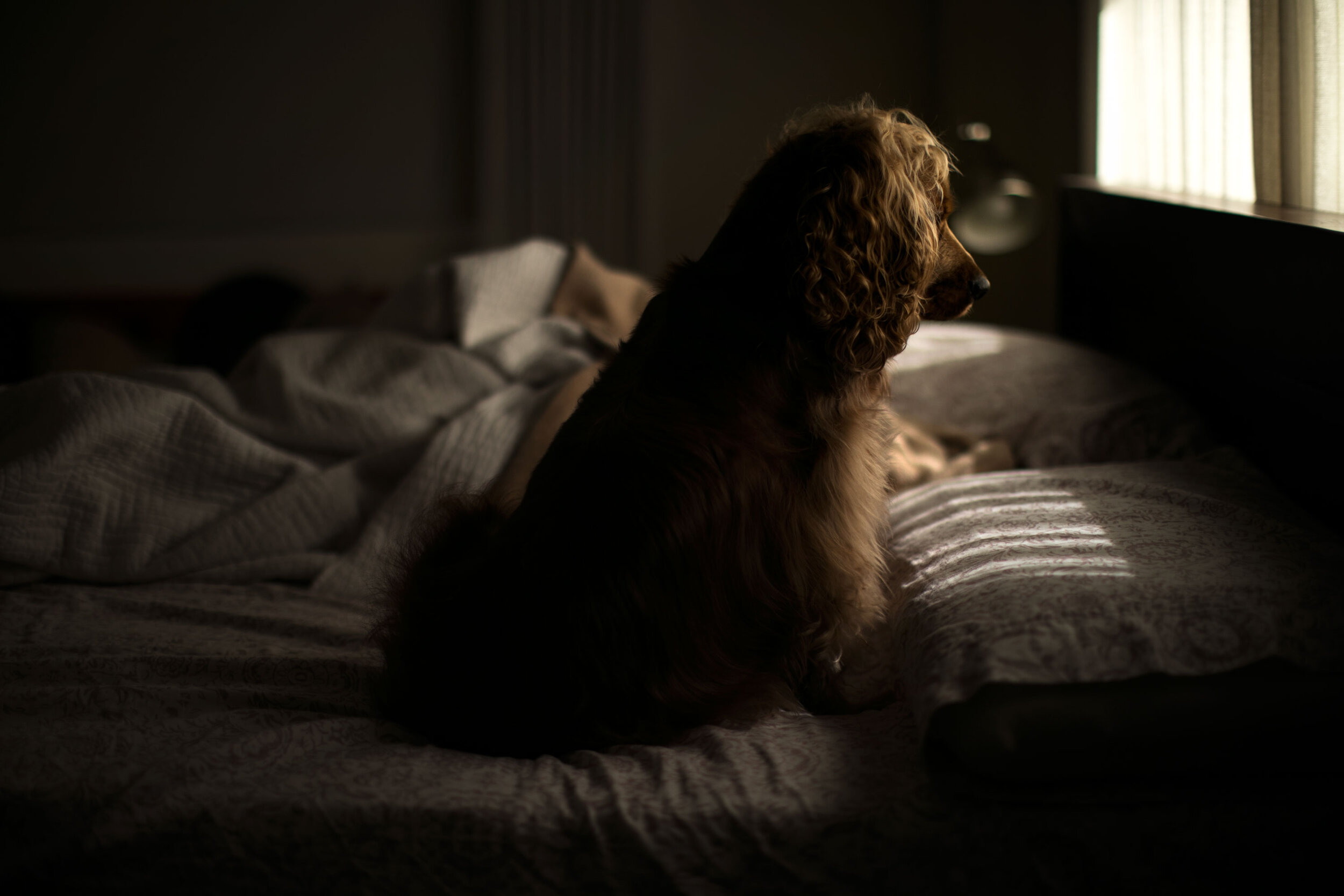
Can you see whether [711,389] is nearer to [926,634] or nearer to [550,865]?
[926,634]

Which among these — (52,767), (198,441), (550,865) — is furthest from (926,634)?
(198,441)

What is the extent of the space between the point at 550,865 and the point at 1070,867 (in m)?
0.53

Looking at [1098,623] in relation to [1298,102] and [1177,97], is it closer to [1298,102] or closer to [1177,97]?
[1298,102]

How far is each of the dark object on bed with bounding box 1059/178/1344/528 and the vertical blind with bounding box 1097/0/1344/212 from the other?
112 mm

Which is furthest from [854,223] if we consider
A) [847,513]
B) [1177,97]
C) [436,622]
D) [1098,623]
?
[1177,97]

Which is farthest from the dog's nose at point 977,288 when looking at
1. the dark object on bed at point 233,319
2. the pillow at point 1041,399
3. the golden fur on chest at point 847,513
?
the dark object on bed at point 233,319

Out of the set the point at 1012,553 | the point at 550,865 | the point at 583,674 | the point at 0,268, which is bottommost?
the point at 550,865

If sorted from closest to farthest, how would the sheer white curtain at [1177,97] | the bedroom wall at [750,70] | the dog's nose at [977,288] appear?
1. the dog's nose at [977,288]
2. the sheer white curtain at [1177,97]
3. the bedroom wall at [750,70]

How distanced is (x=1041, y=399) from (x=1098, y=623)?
110 cm

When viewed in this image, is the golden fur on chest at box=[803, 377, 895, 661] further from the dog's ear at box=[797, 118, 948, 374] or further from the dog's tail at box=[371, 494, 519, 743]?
the dog's tail at box=[371, 494, 519, 743]

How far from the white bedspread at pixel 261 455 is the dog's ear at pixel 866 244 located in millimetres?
748

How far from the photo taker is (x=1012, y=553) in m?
1.17

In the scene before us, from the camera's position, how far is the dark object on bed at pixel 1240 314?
1.36 metres

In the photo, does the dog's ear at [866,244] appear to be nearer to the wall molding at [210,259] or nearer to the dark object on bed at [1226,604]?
the dark object on bed at [1226,604]
